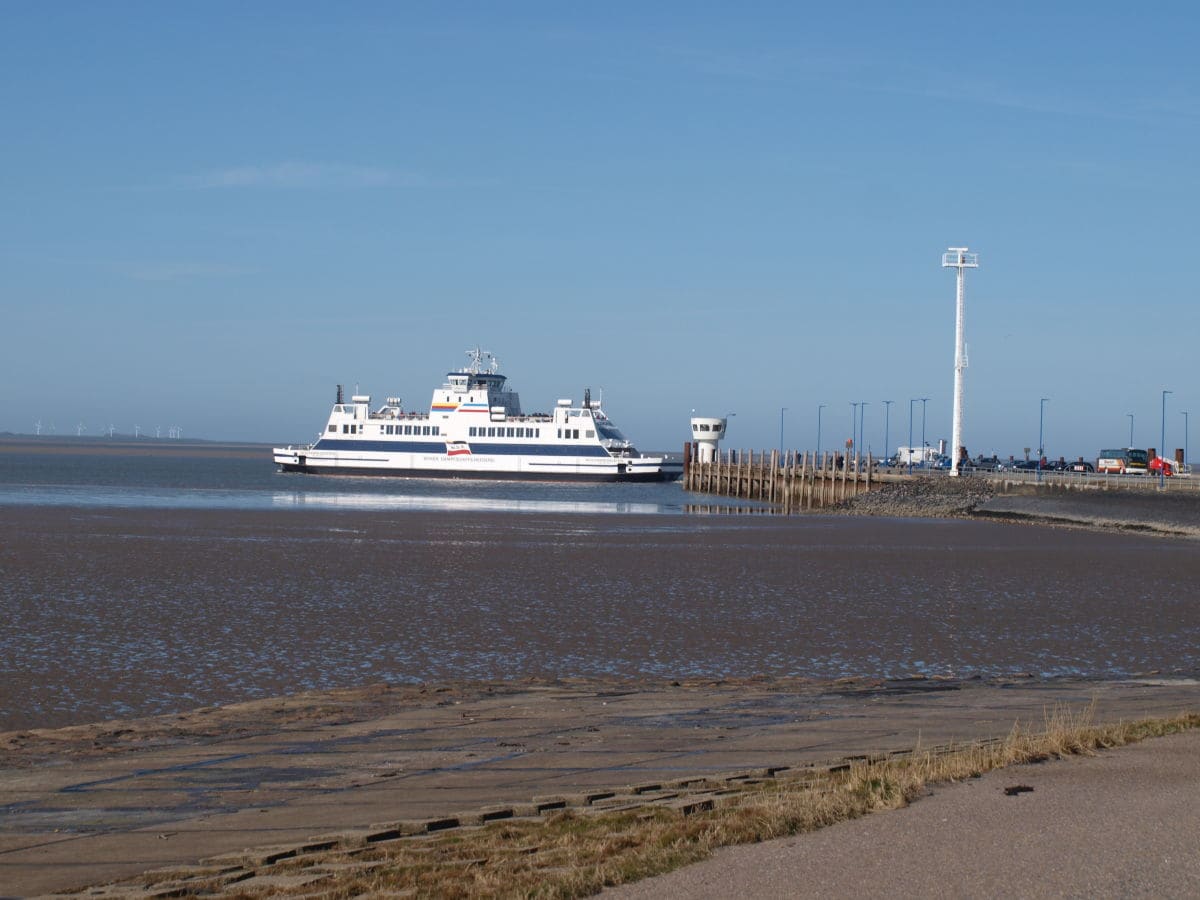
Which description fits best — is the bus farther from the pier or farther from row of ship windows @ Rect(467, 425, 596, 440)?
row of ship windows @ Rect(467, 425, 596, 440)

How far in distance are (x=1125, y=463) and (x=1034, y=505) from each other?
22.0 meters

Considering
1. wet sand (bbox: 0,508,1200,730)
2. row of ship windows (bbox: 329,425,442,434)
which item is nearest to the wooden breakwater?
row of ship windows (bbox: 329,425,442,434)

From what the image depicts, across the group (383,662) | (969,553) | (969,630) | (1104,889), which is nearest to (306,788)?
(1104,889)

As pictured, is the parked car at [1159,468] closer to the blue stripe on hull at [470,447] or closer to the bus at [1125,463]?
the bus at [1125,463]

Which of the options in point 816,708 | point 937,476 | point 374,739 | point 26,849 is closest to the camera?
point 26,849

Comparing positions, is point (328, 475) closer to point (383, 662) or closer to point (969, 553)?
point (969, 553)

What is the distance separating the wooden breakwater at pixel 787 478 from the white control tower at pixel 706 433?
0.48 metres

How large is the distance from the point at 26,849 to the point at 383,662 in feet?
22.2

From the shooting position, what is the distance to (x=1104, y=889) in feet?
15.2

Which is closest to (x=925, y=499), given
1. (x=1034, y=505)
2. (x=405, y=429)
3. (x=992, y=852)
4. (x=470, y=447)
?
(x=1034, y=505)

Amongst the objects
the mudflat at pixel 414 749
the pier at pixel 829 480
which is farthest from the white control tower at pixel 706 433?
the mudflat at pixel 414 749

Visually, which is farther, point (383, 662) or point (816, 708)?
point (383, 662)

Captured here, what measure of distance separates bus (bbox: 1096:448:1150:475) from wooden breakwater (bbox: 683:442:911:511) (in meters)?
10.4

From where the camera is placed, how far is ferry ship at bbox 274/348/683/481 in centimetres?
6875
